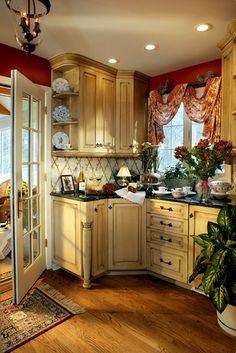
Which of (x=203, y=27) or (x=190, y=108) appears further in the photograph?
(x=190, y=108)

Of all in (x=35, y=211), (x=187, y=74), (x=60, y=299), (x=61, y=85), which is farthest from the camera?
(x=187, y=74)

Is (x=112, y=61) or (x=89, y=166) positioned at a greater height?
(x=112, y=61)

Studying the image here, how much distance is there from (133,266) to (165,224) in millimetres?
654

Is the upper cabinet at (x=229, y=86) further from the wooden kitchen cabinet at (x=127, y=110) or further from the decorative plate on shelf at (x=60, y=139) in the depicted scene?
the decorative plate on shelf at (x=60, y=139)

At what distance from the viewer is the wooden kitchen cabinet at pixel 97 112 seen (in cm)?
286

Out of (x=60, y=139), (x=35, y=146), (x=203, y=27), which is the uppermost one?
(x=203, y=27)

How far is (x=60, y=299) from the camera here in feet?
7.70

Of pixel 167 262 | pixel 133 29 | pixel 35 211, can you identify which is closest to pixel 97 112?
pixel 133 29

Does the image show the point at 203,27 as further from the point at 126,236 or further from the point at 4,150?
the point at 4,150

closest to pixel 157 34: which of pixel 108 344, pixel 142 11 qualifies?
pixel 142 11

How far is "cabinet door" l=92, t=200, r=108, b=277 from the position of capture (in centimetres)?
267

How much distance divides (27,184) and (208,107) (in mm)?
2102

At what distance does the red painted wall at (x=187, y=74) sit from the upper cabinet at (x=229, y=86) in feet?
1.24

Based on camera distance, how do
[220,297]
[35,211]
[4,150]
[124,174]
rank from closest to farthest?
[220,297], [35,211], [124,174], [4,150]
